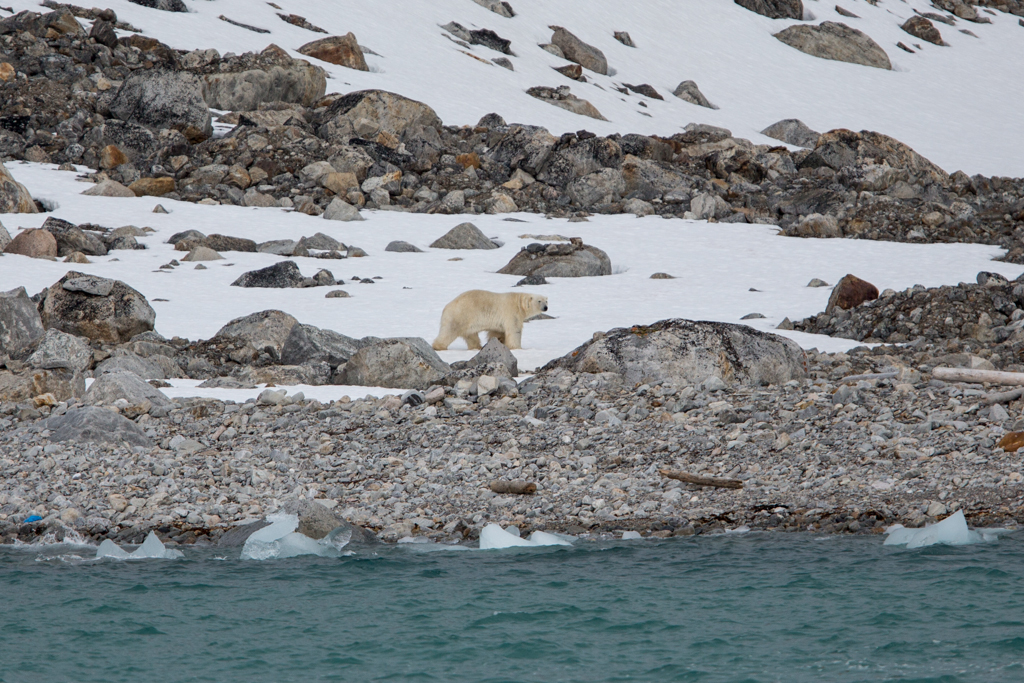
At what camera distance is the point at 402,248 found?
23094 millimetres

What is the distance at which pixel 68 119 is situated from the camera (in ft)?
106

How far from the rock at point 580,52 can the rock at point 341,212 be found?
30.9 metres

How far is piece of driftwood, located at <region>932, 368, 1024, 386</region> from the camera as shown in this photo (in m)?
9.34

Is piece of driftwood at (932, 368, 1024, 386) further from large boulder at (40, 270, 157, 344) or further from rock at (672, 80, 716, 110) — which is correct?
rock at (672, 80, 716, 110)

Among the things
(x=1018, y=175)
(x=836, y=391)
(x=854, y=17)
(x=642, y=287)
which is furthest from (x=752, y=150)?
(x=854, y=17)

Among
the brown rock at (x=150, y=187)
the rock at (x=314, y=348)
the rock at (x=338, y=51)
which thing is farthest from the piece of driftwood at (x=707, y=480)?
the rock at (x=338, y=51)

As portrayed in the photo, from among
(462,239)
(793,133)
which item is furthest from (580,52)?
(462,239)

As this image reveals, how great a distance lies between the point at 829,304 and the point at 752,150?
2201 centimetres

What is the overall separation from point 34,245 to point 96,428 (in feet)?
44.4

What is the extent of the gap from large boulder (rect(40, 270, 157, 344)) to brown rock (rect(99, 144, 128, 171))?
53.1ft

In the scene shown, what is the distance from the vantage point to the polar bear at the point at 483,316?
1413cm

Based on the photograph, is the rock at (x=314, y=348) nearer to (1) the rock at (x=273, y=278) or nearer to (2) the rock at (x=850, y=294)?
(1) the rock at (x=273, y=278)

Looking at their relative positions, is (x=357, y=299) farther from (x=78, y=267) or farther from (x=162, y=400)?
(x=162, y=400)

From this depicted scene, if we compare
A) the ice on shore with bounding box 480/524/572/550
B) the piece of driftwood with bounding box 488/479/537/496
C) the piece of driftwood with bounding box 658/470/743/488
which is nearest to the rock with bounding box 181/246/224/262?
the piece of driftwood with bounding box 488/479/537/496
